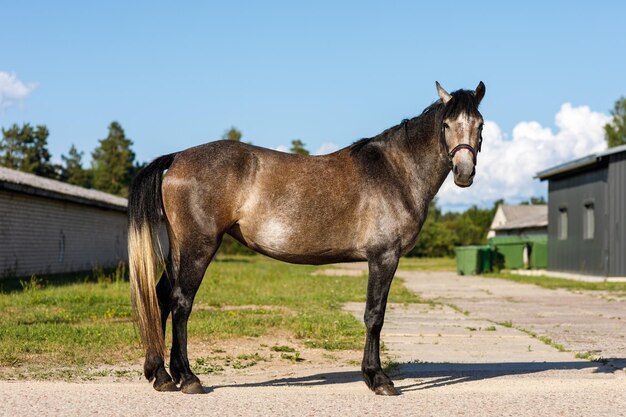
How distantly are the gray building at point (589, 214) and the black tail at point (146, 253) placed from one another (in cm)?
2417

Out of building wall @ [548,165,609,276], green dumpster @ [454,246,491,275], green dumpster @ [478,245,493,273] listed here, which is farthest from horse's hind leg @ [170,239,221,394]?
green dumpster @ [478,245,493,273]

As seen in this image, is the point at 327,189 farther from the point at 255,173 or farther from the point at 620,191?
the point at 620,191

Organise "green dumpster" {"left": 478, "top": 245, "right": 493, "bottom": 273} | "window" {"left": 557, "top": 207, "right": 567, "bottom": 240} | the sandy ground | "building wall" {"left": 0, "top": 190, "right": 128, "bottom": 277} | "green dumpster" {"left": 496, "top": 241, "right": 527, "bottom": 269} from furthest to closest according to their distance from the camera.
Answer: "green dumpster" {"left": 496, "top": 241, "right": 527, "bottom": 269} < "green dumpster" {"left": 478, "top": 245, "right": 493, "bottom": 273} < "window" {"left": 557, "top": 207, "right": 567, "bottom": 240} < "building wall" {"left": 0, "top": 190, "right": 128, "bottom": 277} < the sandy ground

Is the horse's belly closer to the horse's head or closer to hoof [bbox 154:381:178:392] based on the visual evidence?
the horse's head

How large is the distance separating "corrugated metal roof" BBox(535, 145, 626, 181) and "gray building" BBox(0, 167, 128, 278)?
19.5 meters

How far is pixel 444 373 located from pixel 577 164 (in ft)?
79.0

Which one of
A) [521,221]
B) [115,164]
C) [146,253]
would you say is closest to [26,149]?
[115,164]

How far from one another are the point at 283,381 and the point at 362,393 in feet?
3.46

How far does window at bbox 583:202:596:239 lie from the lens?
30.0 meters

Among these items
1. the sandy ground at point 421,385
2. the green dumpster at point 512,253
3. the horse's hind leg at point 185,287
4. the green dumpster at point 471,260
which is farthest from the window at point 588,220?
the horse's hind leg at point 185,287

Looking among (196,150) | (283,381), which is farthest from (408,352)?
(196,150)

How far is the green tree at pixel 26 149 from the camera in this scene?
77.5m

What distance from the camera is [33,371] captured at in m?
7.80

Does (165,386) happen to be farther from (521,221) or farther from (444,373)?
(521,221)
